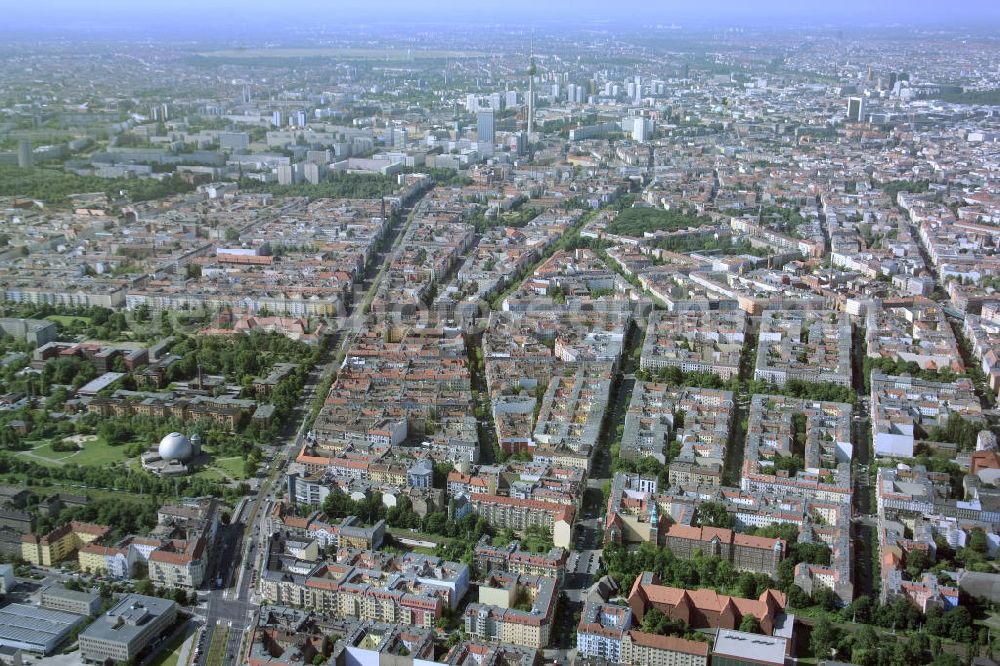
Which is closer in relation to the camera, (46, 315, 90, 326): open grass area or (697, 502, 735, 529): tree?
(697, 502, 735, 529): tree

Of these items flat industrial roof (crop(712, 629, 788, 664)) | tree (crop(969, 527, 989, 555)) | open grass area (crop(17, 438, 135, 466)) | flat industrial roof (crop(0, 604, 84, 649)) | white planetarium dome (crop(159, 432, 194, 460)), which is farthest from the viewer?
open grass area (crop(17, 438, 135, 466))

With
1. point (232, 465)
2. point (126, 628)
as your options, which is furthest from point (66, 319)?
point (126, 628)

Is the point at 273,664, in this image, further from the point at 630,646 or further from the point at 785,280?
the point at 785,280

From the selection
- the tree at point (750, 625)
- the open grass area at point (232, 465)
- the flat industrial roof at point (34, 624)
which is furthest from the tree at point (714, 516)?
the flat industrial roof at point (34, 624)

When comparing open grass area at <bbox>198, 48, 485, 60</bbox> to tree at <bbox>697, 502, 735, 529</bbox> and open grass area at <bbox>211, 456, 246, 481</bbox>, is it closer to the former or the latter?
open grass area at <bbox>211, 456, 246, 481</bbox>

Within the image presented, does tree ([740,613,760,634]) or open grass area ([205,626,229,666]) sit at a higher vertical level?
tree ([740,613,760,634])

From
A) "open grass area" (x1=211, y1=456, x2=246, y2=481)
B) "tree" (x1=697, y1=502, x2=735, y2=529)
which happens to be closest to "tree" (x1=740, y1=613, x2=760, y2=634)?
"tree" (x1=697, y1=502, x2=735, y2=529)

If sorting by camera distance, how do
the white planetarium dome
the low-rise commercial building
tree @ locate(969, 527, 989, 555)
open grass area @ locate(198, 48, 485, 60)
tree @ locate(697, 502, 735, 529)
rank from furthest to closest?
open grass area @ locate(198, 48, 485, 60)
the white planetarium dome
tree @ locate(697, 502, 735, 529)
tree @ locate(969, 527, 989, 555)
the low-rise commercial building

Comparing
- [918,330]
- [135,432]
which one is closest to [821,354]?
[918,330]

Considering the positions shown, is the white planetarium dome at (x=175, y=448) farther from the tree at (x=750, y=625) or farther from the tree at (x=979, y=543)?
the tree at (x=979, y=543)
